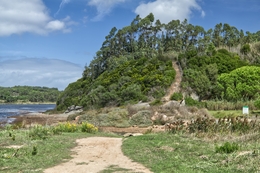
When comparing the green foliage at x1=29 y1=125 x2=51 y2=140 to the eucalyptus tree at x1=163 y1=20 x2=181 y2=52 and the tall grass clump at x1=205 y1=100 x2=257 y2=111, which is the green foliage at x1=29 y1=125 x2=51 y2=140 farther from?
the eucalyptus tree at x1=163 y1=20 x2=181 y2=52

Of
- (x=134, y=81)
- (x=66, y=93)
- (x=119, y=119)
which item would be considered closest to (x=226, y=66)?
(x=134, y=81)

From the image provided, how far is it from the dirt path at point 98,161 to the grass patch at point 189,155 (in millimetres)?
391

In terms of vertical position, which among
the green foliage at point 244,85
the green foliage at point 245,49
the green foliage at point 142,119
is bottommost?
the green foliage at point 142,119

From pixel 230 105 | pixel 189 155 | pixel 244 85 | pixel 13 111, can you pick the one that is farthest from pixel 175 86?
pixel 13 111

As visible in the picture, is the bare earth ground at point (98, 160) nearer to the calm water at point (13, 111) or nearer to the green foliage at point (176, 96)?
the green foliage at point (176, 96)

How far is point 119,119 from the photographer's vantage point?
92.9ft

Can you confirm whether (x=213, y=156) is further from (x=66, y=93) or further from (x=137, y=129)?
(x=66, y=93)

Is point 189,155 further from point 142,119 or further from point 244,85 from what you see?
point 244,85

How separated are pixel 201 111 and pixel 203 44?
136 ft

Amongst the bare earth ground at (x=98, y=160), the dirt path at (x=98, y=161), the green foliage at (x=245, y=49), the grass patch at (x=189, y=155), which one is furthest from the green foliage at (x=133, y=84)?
the grass patch at (x=189, y=155)

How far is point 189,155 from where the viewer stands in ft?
33.3

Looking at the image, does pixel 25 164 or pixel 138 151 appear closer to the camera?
pixel 25 164

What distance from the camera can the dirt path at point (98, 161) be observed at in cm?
893

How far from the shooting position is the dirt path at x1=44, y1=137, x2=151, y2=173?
29.3 ft
